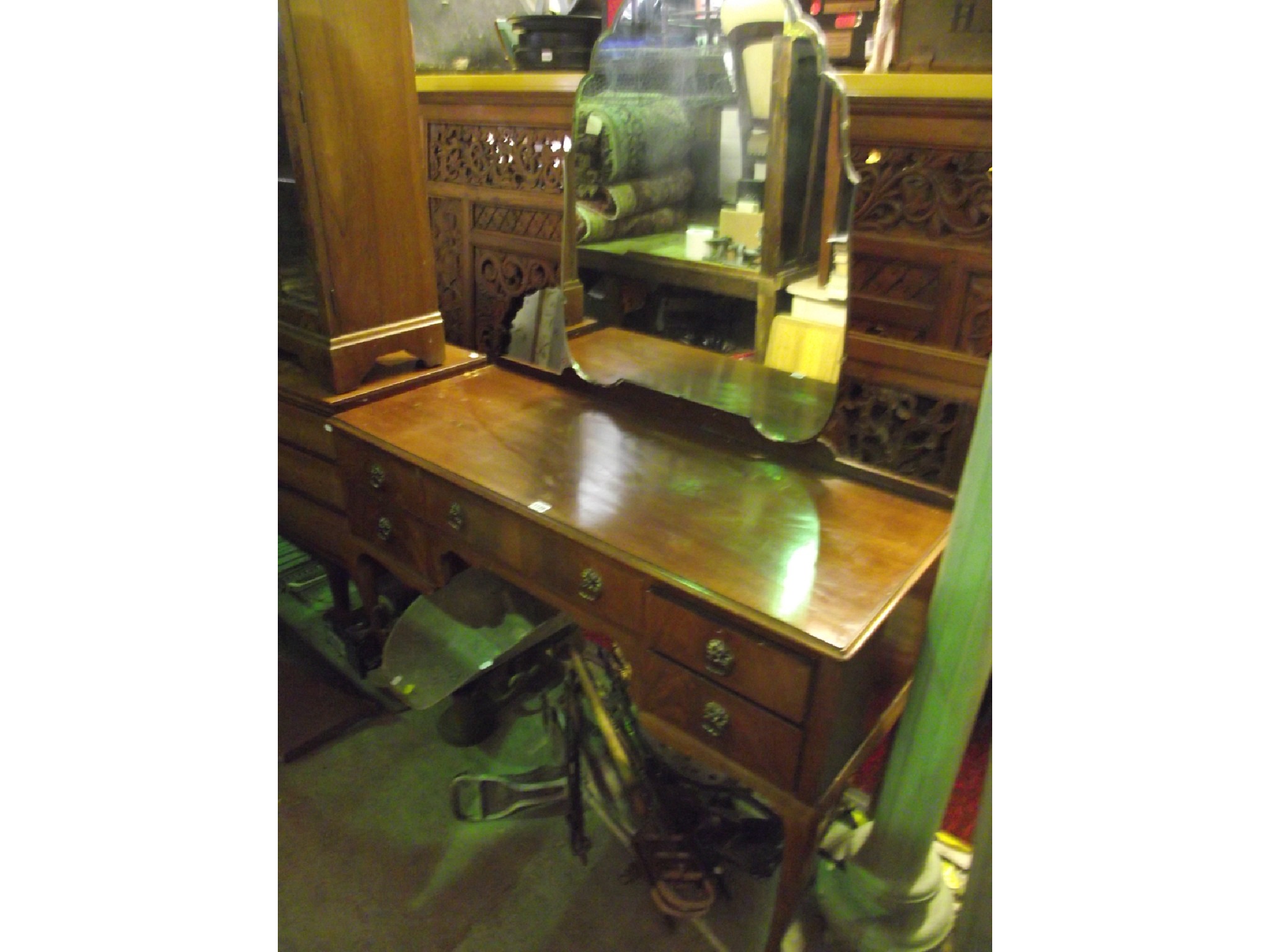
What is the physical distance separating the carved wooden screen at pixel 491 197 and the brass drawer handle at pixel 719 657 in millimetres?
987

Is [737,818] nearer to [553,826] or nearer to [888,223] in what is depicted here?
[553,826]

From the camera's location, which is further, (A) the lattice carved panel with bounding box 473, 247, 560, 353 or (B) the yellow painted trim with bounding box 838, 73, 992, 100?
(A) the lattice carved panel with bounding box 473, 247, 560, 353

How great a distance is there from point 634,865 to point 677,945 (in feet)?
0.52

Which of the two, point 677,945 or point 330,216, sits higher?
point 330,216

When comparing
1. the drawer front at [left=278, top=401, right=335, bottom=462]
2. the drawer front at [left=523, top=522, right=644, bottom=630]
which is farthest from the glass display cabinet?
the drawer front at [left=523, top=522, right=644, bottom=630]

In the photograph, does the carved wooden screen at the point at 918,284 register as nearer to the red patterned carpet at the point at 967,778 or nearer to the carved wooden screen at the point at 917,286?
the carved wooden screen at the point at 917,286

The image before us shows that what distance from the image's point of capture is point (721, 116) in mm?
1176

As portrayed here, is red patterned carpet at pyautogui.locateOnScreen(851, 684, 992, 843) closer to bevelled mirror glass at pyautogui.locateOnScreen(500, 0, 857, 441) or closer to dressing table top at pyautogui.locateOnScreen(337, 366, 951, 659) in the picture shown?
dressing table top at pyautogui.locateOnScreen(337, 366, 951, 659)

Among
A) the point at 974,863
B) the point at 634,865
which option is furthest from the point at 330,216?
the point at 974,863

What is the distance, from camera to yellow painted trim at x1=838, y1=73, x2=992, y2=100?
3.07 ft

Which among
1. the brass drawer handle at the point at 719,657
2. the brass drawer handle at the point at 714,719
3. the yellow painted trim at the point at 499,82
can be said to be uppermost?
the yellow painted trim at the point at 499,82

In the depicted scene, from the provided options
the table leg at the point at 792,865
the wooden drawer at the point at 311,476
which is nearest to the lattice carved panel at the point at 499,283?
the wooden drawer at the point at 311,476

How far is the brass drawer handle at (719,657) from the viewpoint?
0.98 m

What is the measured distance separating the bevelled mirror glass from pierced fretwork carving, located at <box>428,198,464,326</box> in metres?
0.47
